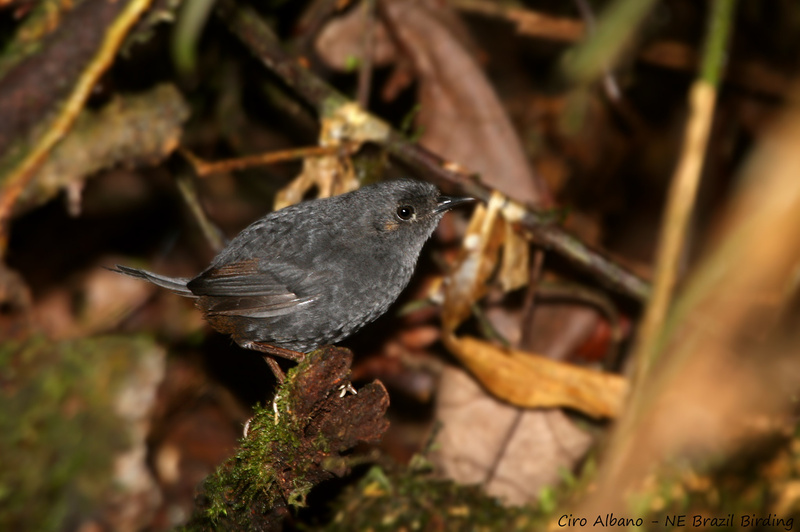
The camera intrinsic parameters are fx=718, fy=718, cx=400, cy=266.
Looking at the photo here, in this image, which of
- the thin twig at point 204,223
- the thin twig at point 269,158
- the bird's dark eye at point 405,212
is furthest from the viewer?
the thin twig at point 204,223

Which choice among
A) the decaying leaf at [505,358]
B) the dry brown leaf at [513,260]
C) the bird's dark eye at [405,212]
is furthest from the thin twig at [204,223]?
the dry brown leaf at [513,260]

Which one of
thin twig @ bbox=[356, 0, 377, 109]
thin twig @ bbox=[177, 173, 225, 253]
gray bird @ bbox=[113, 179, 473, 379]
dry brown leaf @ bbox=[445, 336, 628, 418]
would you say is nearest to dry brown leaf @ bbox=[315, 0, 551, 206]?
thin twig @ bbox=[356, 0, 377, 109]

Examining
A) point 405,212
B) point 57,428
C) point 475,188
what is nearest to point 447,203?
point 405,212

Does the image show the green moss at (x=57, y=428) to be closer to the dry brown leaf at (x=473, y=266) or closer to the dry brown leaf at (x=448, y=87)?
the dry brown leaf at (x=473, y=266)

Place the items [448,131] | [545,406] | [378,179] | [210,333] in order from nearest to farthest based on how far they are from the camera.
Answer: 1. [545,406]
2. [378,179]
3. [448,131]
4. [210,333]

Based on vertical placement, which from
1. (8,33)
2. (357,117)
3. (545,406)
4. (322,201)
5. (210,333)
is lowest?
(210,333)

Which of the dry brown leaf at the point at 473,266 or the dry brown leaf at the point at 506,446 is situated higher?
the dry brown leaf at the point at 473,266

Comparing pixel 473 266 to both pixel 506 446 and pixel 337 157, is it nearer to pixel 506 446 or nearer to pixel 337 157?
pixel 337 157

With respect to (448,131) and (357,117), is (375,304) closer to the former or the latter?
(357,117)

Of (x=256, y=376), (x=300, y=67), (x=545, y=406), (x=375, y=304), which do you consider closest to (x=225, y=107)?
(x=300, y=67)
